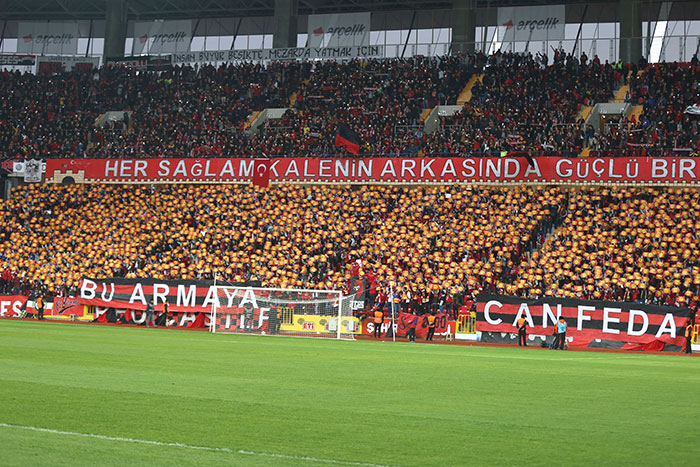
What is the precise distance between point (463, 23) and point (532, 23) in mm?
4211

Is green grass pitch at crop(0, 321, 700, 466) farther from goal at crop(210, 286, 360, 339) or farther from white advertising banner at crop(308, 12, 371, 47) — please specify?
white advertising banner at crop(308, 12, 371, 47)

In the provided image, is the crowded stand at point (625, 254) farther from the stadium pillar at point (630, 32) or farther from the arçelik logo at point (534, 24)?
the arçelik logo at point (534, 24)

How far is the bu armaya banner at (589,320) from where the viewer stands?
30.2 m

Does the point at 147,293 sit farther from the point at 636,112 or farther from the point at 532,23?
the point at 532,23

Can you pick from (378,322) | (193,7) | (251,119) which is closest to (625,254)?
(378,322)

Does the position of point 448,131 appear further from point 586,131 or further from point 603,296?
point 603,296

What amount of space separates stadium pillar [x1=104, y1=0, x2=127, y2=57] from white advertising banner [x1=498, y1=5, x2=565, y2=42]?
25.2 metres

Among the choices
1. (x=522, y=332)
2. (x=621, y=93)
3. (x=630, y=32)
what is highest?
(x=630, y=32)

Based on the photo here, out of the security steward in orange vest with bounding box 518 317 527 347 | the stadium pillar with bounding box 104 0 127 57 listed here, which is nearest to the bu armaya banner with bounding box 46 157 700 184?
the security steward in orange vest with bounding box 518 317 527 347

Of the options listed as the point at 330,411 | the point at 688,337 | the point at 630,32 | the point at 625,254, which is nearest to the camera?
the point at 330,411

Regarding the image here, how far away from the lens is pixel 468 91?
165 ft

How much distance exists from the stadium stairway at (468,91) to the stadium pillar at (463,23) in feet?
12.2

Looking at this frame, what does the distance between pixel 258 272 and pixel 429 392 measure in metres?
27.6

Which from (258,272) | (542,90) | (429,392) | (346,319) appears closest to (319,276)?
(258,272)
